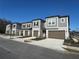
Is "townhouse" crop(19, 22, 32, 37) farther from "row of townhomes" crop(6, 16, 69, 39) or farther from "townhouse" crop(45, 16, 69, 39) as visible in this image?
"townhouse" crop(45, 16, 69, 39)

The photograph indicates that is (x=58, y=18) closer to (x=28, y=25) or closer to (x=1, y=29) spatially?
(x=28, y=25)

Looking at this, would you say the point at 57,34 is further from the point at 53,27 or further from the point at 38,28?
the point at 38,28

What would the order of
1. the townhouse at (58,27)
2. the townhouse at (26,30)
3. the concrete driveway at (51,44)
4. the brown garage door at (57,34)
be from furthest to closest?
1. the townhouse at (26,30)
2. the brown garage door at (57,34)
3. the townhouse at (58,27)
4. the concrete driveway at (51,44)

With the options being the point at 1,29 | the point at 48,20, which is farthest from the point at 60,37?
the point at 1,29

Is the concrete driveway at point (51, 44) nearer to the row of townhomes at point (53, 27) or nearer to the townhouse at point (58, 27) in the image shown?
the townhouse at point (58, 27)

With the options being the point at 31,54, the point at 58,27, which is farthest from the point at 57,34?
the point at 31,54

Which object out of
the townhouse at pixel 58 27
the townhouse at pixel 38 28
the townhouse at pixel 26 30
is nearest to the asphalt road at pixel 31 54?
the townhouse at pixel 58 27

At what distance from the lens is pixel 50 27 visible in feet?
132

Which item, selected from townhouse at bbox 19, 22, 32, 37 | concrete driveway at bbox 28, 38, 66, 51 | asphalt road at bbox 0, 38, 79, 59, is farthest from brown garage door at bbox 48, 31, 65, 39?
asphalt road at bbox 0, 38, 79, 59

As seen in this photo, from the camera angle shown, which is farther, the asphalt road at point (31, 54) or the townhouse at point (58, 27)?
the townhouse at point (58, 27)

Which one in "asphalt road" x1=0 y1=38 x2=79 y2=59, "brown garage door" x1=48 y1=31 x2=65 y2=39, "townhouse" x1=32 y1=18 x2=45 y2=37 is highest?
"townhouse" x1=32 y1=18 x2=45 y2=37

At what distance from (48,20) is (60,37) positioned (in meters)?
7.50

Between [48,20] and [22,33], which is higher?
[48,20]

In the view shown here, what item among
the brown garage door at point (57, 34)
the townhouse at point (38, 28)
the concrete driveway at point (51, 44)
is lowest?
the concrete driveway at point (51, 44)
